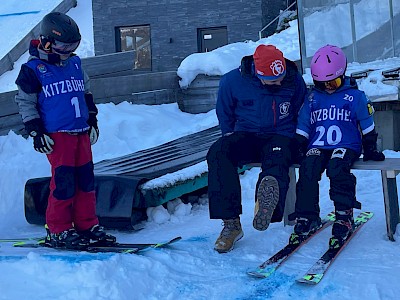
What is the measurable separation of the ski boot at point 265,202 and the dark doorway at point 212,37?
12.0m

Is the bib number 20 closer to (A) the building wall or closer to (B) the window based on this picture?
(A) the building wall

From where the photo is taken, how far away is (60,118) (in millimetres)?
4176

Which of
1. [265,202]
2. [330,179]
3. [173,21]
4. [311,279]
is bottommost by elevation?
[311,279]

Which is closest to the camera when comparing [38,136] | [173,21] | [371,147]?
[38,136]

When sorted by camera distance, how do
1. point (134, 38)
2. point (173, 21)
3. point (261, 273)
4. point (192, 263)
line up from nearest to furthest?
point (261, 273) → point (192, 263) → point (173, 21) → point (134, 38)

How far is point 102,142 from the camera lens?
26.2 feet

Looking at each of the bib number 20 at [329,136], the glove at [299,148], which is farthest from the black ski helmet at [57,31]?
the bib number 20 at [329,136]

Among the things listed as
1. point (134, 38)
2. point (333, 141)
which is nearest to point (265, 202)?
point (333, 141)

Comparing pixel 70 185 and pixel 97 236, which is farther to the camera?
pixel 97 236

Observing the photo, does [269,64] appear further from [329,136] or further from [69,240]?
[69,240]

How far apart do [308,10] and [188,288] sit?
6.49 m

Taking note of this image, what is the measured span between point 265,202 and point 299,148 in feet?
2.27

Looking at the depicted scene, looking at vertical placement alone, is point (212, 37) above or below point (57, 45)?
above

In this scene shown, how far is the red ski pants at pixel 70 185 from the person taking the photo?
4180 millimetres
